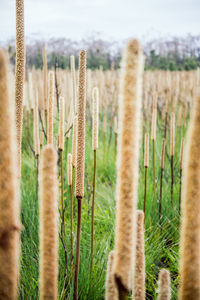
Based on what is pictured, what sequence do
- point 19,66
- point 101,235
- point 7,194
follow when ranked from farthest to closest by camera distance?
point 101,235, point 19,66, point 7,194

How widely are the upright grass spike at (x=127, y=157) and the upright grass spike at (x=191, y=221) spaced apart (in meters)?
0.09

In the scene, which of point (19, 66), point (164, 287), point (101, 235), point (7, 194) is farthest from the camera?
point (101, 235)

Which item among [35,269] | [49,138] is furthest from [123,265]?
[35,269]

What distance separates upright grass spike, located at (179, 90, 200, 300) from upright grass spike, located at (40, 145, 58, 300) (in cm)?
23

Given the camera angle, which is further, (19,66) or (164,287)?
(19,66)

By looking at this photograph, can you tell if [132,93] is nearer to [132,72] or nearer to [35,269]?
[132,72]

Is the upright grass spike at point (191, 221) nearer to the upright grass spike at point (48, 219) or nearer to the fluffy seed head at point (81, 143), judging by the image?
the upright grass spike at point (48, 219)

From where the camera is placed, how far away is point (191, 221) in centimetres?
57

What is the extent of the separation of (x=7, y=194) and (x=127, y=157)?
0.21 meters

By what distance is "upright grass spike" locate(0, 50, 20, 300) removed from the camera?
490 millimetres

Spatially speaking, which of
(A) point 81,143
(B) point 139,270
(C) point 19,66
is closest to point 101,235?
(A) point 81,143

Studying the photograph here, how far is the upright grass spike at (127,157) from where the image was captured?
1.74ft

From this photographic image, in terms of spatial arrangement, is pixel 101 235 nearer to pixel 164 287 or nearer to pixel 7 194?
pixel 164 287

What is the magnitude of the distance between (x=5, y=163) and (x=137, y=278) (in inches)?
19.1
